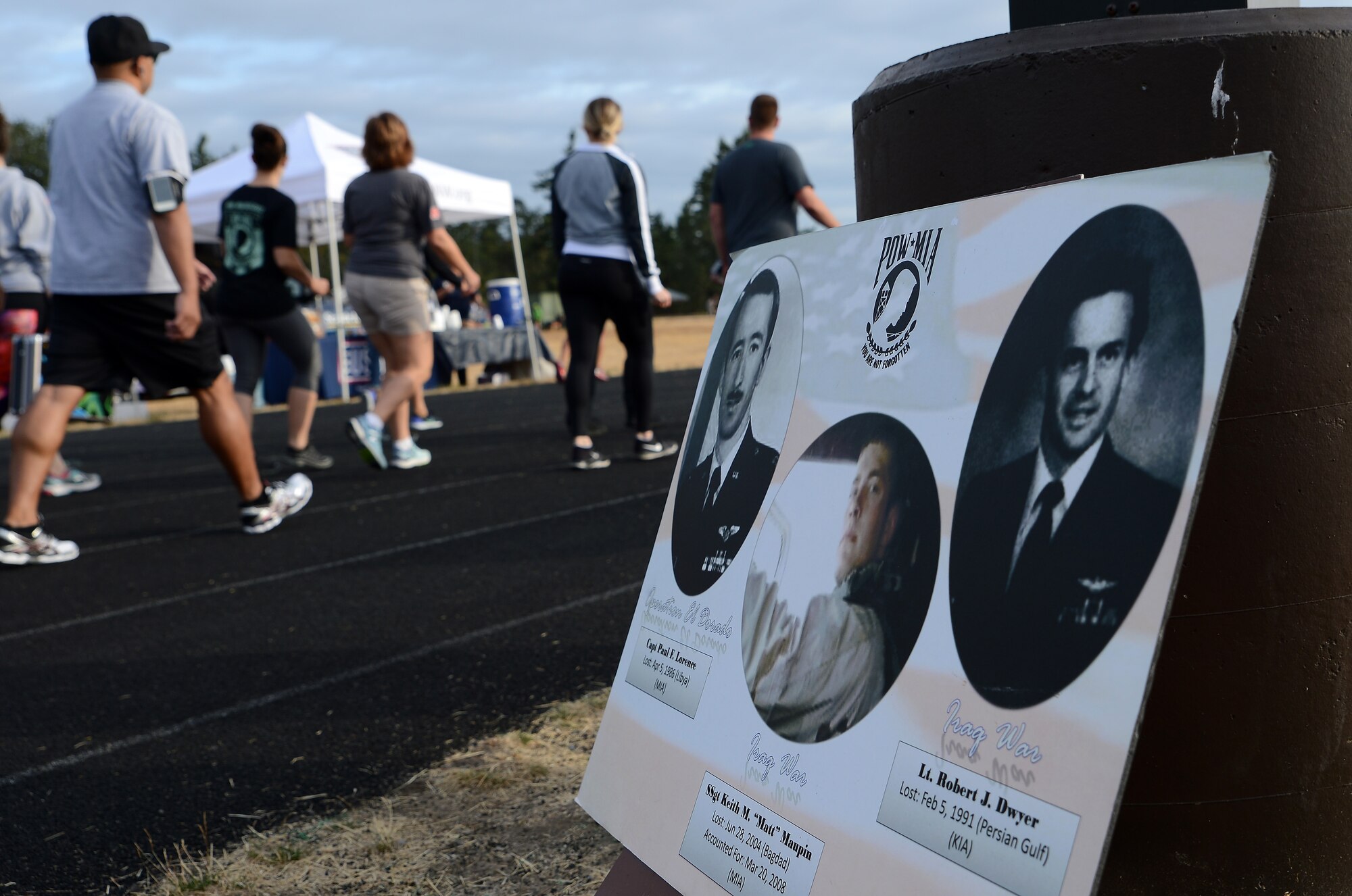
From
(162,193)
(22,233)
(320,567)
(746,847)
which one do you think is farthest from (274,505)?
(746,847)

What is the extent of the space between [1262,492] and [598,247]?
17.6 feet

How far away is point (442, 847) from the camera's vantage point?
2.26 metres

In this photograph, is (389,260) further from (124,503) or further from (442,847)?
(442,847)

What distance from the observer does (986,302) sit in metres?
1.34

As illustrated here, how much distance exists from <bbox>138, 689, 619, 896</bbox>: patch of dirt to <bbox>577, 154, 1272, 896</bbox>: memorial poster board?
0.49 m

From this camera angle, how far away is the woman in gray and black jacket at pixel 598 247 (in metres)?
6.57

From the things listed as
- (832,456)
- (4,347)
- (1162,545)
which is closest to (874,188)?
(832,456)

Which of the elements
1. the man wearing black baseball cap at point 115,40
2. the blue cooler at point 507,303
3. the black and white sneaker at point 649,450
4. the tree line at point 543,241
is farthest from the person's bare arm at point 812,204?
the tree line at point 543,241

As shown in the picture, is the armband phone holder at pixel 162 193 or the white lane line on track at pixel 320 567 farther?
the armband phone holder at pixel 162 193

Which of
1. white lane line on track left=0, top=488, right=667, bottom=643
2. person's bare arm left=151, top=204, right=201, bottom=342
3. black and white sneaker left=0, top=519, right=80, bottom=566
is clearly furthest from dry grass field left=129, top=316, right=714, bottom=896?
black and white sneaker left=0, top=519, right=80, bottom=566

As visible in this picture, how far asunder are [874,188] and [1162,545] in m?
0.91

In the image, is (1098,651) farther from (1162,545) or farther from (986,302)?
(986,302)

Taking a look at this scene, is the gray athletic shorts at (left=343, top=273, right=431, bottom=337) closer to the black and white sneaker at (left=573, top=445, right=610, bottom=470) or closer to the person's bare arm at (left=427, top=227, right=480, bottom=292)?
the person's bare arm at (left=427, top=227, right=480, bottom=292)

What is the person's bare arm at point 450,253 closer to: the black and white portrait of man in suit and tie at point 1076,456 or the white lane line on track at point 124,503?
the white lane line on track at point 124,503
